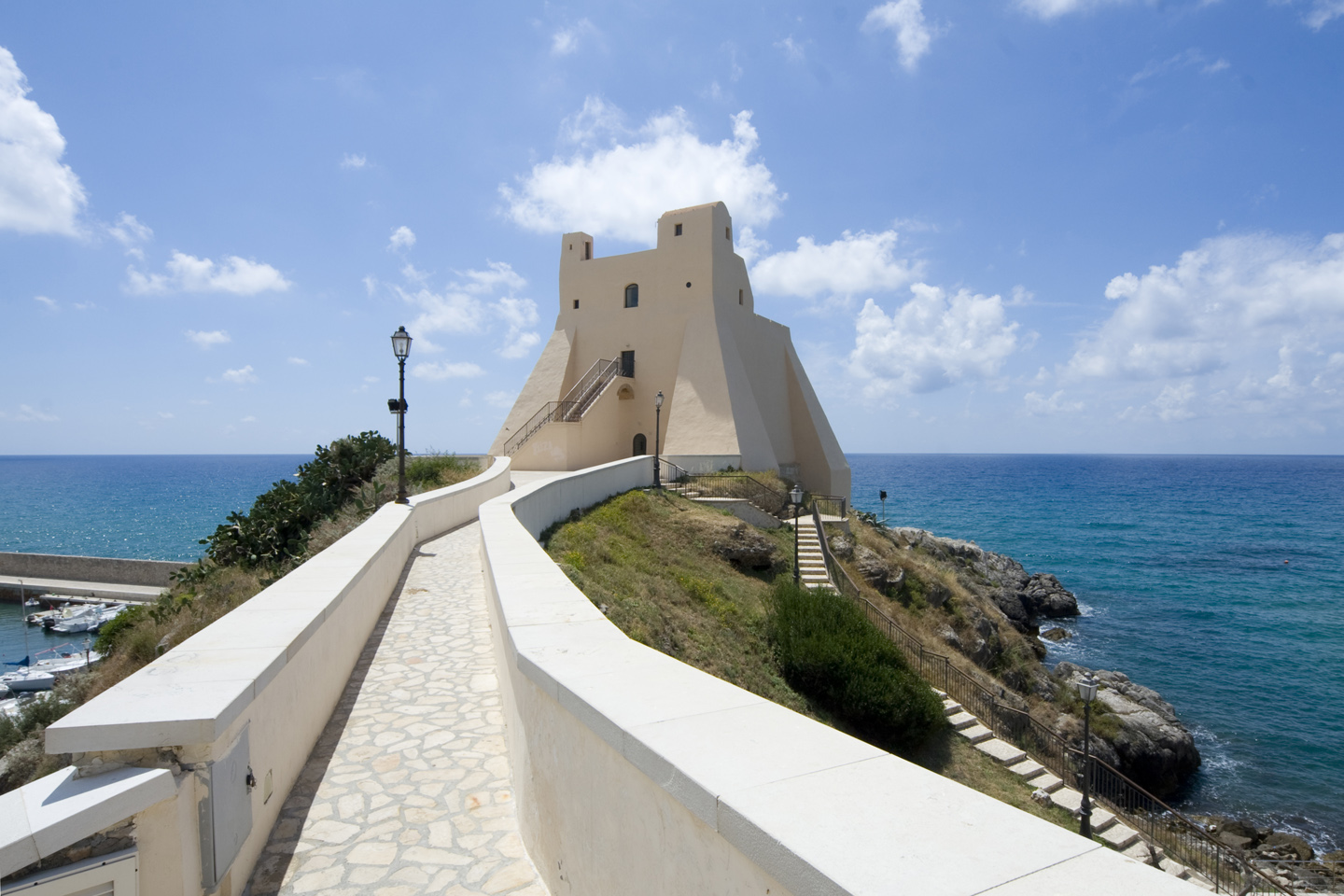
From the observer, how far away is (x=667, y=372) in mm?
27656

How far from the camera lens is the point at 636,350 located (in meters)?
28.4

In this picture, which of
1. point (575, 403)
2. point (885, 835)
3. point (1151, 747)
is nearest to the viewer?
point (885, 835)

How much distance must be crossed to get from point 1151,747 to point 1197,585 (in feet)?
91.0

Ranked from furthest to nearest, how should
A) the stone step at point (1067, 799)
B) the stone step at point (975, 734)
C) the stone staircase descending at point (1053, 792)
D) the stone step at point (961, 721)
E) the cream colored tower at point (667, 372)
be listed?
1. the cream colored tower at point (667, 372)
2. the stone step at point (961, 721)
3. the stone step at point (975, 734)
4. the stone step at point (1067, 799)
5. the stone staircase descending at point (1053, 792)

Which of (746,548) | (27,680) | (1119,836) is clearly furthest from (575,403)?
(1119,836)

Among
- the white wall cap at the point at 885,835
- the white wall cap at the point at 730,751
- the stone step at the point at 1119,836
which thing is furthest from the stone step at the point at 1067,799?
the white wall cap at the point at 885,835

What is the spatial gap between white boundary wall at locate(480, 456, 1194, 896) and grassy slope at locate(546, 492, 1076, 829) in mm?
6173

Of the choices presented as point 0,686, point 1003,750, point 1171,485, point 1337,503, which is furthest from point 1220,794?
point 1171,485

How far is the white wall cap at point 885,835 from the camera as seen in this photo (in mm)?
1438

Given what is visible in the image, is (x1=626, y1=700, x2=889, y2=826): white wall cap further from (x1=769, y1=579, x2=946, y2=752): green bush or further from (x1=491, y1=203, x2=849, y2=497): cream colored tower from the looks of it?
(x1=491, y1=203, x2=849, y2=497): cream colored tower

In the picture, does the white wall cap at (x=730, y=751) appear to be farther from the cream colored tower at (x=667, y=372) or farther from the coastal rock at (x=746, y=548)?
the cream colored tower at (x=667, y=372)

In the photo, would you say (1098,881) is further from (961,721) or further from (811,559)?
(811,559)

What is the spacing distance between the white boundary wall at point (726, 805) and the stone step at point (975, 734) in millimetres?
12752

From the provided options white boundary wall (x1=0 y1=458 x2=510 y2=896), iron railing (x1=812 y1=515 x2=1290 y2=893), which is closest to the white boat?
white boundary wall (x1=0 y1=458 x2=510 y2=896)
